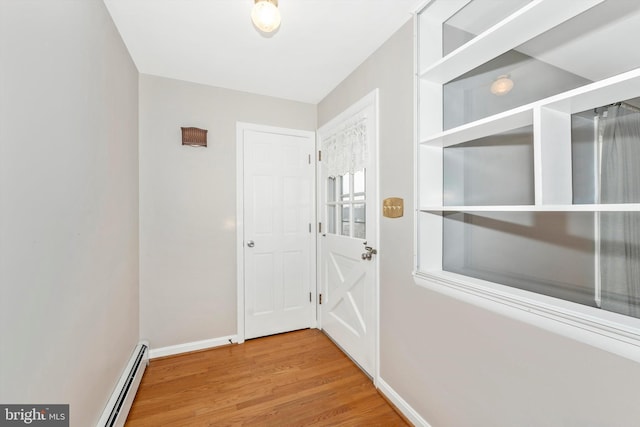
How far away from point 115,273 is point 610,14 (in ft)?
9.26

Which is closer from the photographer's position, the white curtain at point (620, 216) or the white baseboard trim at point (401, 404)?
the white curtain at point (620, 216)

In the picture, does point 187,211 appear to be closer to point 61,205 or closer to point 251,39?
point 61,205

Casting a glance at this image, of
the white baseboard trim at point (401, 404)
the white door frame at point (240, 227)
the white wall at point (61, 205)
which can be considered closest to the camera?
the white wall at point (61, 205)

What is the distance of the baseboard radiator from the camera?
1.44m

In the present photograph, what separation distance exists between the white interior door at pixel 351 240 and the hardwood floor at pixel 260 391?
25 centimetres

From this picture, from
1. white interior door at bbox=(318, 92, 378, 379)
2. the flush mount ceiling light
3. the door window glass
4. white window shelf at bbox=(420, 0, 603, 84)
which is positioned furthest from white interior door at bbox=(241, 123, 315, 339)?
white window shelf at bbox=(420, 0, 603, 84)

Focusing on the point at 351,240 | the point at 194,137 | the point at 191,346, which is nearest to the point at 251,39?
the point at 194,137

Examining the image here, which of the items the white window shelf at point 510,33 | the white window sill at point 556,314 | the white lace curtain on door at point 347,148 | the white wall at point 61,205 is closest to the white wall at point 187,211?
the white wall at point 61,205

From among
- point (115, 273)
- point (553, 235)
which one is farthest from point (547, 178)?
point (115, 273)

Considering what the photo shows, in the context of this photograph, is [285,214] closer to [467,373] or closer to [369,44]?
[369,44]

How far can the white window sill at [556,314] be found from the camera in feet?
2.70

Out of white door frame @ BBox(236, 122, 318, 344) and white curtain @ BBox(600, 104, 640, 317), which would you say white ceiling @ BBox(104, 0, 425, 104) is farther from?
white curtain @ BBox(600, 104, 640, 317)

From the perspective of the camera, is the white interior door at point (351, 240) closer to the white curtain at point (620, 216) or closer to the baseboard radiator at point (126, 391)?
the white curtain at point (620, 216)

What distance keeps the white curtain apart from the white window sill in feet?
0.32
